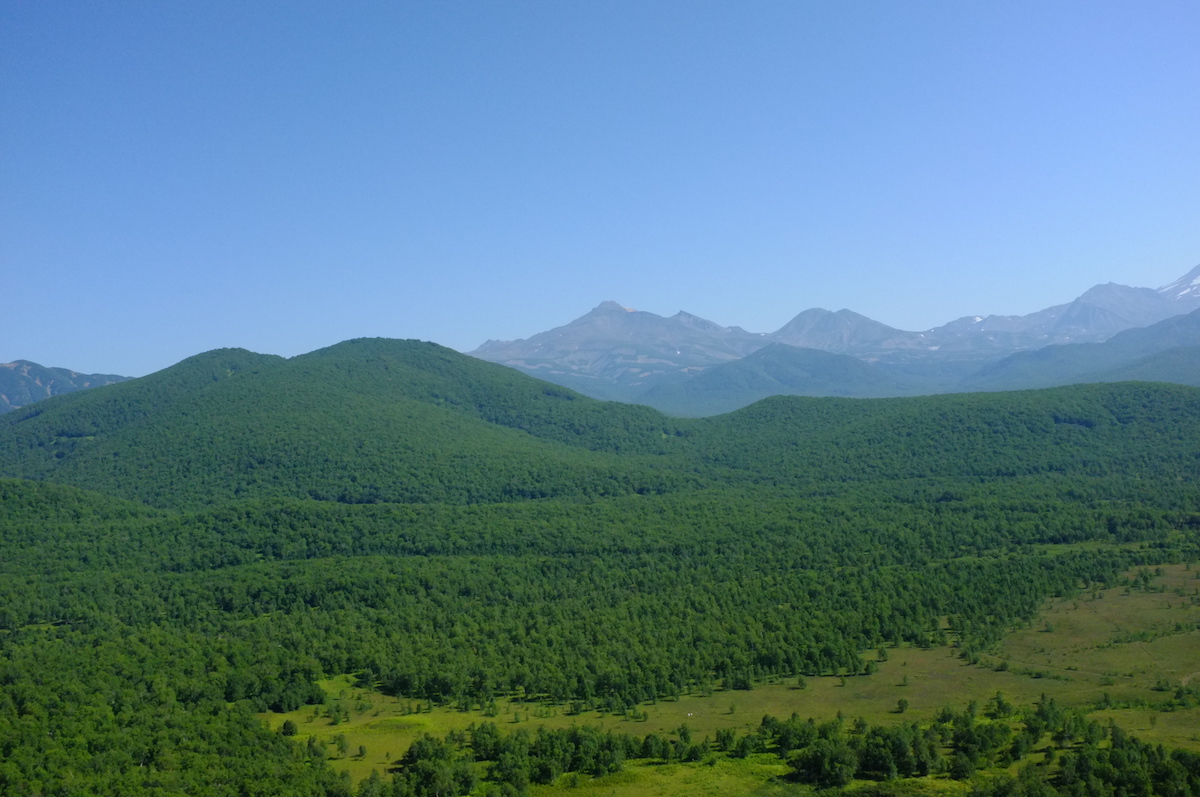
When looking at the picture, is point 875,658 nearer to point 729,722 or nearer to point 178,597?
point 729,722

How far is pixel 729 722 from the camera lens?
56.0m

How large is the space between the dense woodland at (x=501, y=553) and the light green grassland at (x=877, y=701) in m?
1.91

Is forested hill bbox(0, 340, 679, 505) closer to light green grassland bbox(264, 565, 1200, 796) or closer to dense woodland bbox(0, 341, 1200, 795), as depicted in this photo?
dense woodland bbox(0, 341, 1200, 795)

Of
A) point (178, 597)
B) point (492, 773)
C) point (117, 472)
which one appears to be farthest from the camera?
point (117, 472)

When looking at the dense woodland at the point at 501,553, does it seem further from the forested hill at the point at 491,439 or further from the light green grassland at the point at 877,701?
the light green grassland at the point at 877,701

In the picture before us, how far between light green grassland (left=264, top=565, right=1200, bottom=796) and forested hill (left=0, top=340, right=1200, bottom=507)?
62110 millimetres

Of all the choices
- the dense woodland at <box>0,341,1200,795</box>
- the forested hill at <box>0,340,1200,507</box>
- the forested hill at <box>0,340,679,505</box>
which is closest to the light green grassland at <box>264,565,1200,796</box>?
the dense woodland at <box>0,341,1200,795</box>

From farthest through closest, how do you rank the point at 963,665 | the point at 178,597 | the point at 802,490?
the point at 802,490, the point at 178,597, the point at 963,665

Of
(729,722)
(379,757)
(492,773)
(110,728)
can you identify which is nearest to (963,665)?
(729,722)

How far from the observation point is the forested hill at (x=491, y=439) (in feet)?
427

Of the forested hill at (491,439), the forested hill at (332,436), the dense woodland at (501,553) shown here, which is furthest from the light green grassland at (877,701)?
the forested hill at (332,436)

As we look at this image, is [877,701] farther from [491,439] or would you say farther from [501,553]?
[491,439]

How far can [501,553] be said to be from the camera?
324 ft

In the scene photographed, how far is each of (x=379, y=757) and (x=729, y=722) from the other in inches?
812
